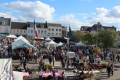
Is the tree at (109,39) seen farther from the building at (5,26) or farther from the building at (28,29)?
the building at (5,26)

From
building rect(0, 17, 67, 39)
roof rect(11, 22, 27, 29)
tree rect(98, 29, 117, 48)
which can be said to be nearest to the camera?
tree rect(98, 29, 117, 48)

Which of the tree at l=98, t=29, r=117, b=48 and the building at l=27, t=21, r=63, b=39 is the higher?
the building at l=27, t=21, r=63, b=39

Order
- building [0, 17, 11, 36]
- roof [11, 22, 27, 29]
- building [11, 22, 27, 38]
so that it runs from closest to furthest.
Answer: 1. building [0, 17, 11, 36]
2. building [11, 22, 27, 38]
3. roof [11, 22, 27, 29]

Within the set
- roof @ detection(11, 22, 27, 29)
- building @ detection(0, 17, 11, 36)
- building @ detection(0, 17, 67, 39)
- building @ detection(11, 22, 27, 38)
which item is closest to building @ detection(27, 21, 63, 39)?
building @ detection(0, 17, 67, 39)

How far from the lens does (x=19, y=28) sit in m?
56.6

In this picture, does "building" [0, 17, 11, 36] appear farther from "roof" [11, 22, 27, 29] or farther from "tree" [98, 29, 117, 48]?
"tree" [98, 29, 117, 48]

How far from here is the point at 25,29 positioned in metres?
57.3

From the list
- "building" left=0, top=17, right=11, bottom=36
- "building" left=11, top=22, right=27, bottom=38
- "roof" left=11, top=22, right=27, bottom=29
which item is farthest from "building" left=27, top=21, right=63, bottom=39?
"building" left=0, top=17, right=11, bottom=36

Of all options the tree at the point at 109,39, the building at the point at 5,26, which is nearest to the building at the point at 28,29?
the building at the point at 5,26

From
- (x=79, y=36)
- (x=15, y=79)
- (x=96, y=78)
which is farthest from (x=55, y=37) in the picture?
(x=15, y=79)

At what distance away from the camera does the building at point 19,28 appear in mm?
55656

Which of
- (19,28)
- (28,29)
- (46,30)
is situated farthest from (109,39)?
(19,28)

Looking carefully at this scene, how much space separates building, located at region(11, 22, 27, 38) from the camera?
55.7 m

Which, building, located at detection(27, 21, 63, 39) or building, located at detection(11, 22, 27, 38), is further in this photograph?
building, located at detection(27, 21, 63, 39)
